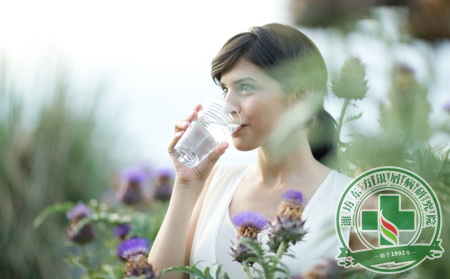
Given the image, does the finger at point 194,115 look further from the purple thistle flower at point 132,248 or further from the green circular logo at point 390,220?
the green circular logo at point 390,220

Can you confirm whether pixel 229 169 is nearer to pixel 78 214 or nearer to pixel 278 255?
pixel 78 214

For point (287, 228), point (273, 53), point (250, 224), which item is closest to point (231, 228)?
point (273, 53)

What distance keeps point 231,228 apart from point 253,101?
0.32m

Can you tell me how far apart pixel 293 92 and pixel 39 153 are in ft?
10.9

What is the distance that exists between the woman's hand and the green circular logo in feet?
1.92

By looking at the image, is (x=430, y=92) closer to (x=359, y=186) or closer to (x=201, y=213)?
(x=359, y=186)

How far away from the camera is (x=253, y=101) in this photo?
1667 mm

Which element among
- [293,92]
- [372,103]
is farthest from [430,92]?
[293,92]

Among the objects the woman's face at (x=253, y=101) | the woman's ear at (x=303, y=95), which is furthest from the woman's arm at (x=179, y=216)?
the woman's ear at (x=303, y=95)

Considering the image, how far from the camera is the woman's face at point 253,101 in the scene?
167 cm

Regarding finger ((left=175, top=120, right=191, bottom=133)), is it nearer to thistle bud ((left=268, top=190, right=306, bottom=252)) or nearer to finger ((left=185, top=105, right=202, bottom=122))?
finger ((left=185, top=105, right=202, bottom=122))

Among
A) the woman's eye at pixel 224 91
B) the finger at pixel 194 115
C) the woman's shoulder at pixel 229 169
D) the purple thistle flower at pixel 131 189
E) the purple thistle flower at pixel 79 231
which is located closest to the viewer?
the finger at pixel 194 115

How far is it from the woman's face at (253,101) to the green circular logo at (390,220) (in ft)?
1.89

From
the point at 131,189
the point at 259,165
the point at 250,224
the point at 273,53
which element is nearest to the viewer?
the point at 250,224
